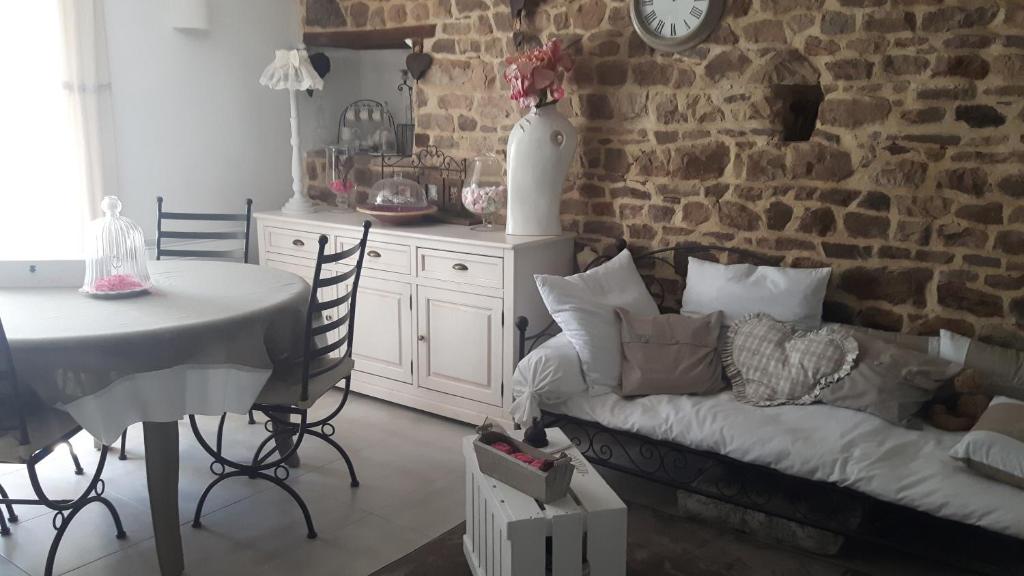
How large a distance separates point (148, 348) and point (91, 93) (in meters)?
2.12

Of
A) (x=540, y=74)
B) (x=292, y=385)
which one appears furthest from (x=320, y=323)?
(x=540, y=74)

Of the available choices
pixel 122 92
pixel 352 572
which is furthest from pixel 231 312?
pixel 122 92

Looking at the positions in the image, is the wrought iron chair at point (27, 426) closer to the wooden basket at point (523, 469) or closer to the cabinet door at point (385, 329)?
the wooden basket at point (523, 469)

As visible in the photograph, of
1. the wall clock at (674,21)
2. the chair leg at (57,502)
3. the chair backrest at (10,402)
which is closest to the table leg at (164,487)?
the chair leg at (57,502)

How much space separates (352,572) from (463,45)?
2677mm

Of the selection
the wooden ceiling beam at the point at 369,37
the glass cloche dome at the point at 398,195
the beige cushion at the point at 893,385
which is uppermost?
the wooden ceiling beam at the point at 369,37

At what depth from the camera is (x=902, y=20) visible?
3.00 metres

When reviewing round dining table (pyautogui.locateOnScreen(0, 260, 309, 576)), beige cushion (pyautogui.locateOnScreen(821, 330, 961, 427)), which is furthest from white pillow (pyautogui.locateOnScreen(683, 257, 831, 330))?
round dining table (pyautogui.locateOnScreen(0, 260, 309, 576))

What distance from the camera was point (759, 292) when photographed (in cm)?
319

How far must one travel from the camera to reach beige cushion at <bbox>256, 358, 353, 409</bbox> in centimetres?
273

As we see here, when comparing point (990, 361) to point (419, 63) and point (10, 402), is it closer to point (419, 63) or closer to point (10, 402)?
point (419, 63)

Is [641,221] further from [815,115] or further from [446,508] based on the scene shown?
[446,508]

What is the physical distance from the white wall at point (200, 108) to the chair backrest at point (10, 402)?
2.01 metres

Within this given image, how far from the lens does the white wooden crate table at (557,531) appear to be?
2.05m
